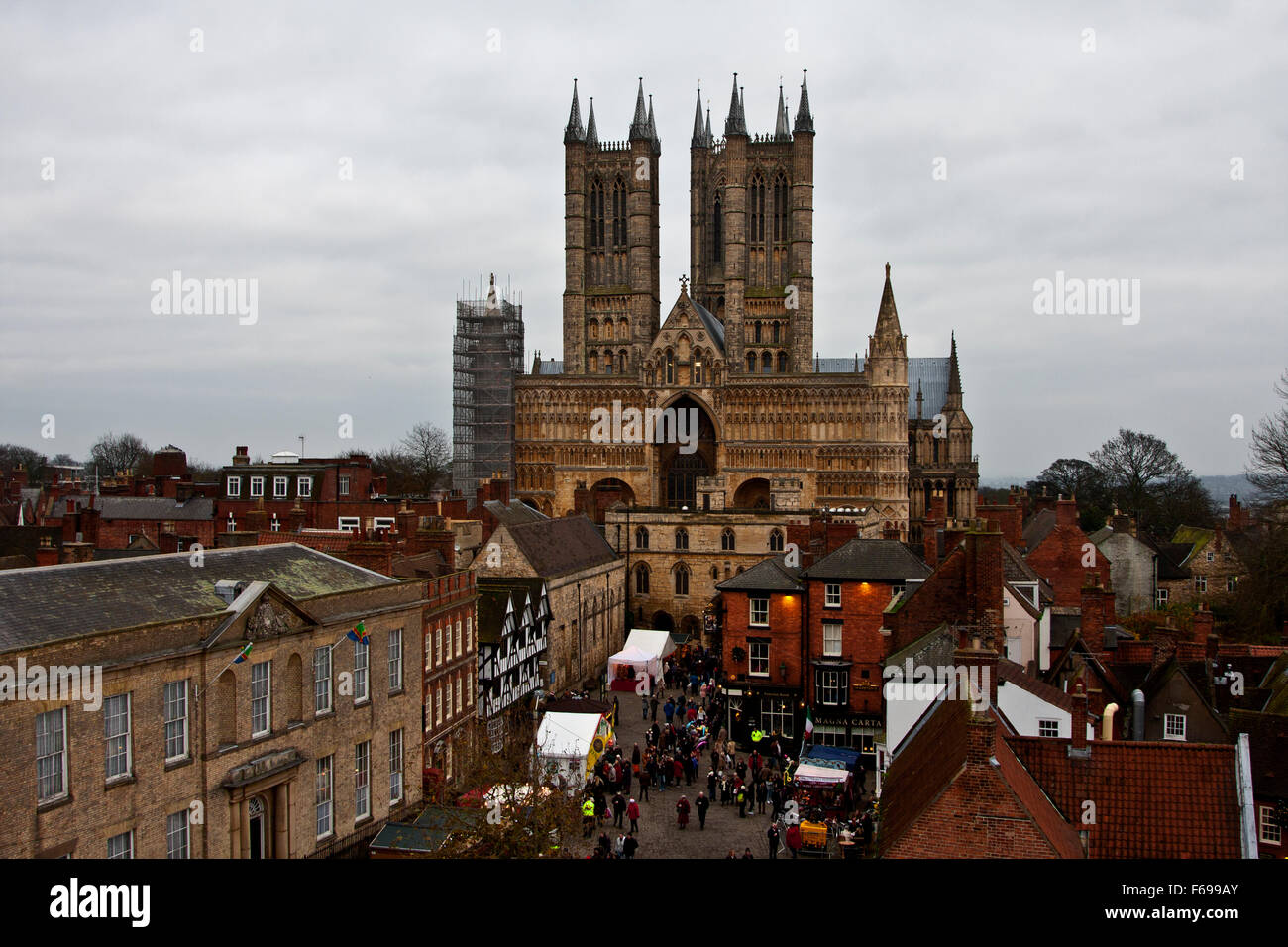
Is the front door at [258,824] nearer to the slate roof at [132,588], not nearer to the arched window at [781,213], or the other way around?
the slate roof at [132,588]

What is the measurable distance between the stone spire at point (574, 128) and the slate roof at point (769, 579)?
57.3m

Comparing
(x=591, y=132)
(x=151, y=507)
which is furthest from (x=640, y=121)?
(x=151, y=507)

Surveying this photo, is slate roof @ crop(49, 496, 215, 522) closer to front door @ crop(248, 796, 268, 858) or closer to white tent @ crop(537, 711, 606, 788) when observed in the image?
white tent @ crop(537, 711, 606, 788)

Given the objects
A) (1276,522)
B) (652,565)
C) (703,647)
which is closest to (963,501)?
(652,565)

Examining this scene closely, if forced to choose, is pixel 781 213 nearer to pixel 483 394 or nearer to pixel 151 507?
pixel 483 394

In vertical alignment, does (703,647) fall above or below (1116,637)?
below

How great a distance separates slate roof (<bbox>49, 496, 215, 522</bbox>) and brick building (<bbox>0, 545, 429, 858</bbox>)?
973 inches

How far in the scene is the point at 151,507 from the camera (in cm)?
4466

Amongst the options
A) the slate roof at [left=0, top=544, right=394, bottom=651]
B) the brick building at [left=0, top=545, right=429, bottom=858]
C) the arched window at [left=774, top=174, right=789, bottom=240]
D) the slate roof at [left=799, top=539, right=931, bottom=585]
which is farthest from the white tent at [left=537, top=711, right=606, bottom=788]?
the arched window at [left=774, top=174, right=789, bottom=240]

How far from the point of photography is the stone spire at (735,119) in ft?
266

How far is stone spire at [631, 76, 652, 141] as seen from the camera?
8262 centimetres

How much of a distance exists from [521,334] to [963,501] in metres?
40.1
